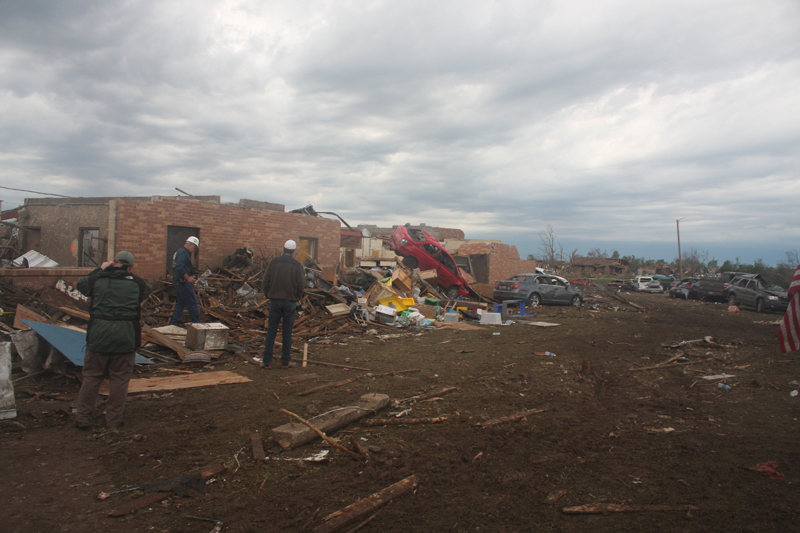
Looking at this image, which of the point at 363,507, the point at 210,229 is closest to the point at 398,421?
the point at 363,507

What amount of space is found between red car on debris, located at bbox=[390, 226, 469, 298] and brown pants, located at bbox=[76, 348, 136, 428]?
14932 mm

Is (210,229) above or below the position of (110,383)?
above

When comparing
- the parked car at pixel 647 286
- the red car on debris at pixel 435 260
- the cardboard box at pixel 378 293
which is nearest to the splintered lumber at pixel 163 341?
the cardboard box at pixel 378 293

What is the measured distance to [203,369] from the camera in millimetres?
6863

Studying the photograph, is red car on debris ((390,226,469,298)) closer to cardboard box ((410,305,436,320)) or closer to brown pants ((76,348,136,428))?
cardboard box ((410,305,436,320))

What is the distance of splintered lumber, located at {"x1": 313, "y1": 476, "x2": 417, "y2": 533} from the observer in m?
2.70

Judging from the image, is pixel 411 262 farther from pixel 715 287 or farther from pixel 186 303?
pixel 715 287

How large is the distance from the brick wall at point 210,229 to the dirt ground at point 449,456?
7.14 m

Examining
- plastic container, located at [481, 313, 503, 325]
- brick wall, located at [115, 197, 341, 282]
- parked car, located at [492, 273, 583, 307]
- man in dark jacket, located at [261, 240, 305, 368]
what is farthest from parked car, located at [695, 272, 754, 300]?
man in dark jacket, located at [261, 240, 305, 368]

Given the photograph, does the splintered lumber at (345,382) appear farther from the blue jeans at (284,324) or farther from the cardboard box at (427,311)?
the cardboard box at (427,311)

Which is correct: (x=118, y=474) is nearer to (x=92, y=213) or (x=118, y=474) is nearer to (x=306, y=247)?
(x=92, y=213)

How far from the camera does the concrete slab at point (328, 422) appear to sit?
12.8 feet

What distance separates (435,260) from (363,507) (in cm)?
1611

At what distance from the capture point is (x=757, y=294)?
19.7m
